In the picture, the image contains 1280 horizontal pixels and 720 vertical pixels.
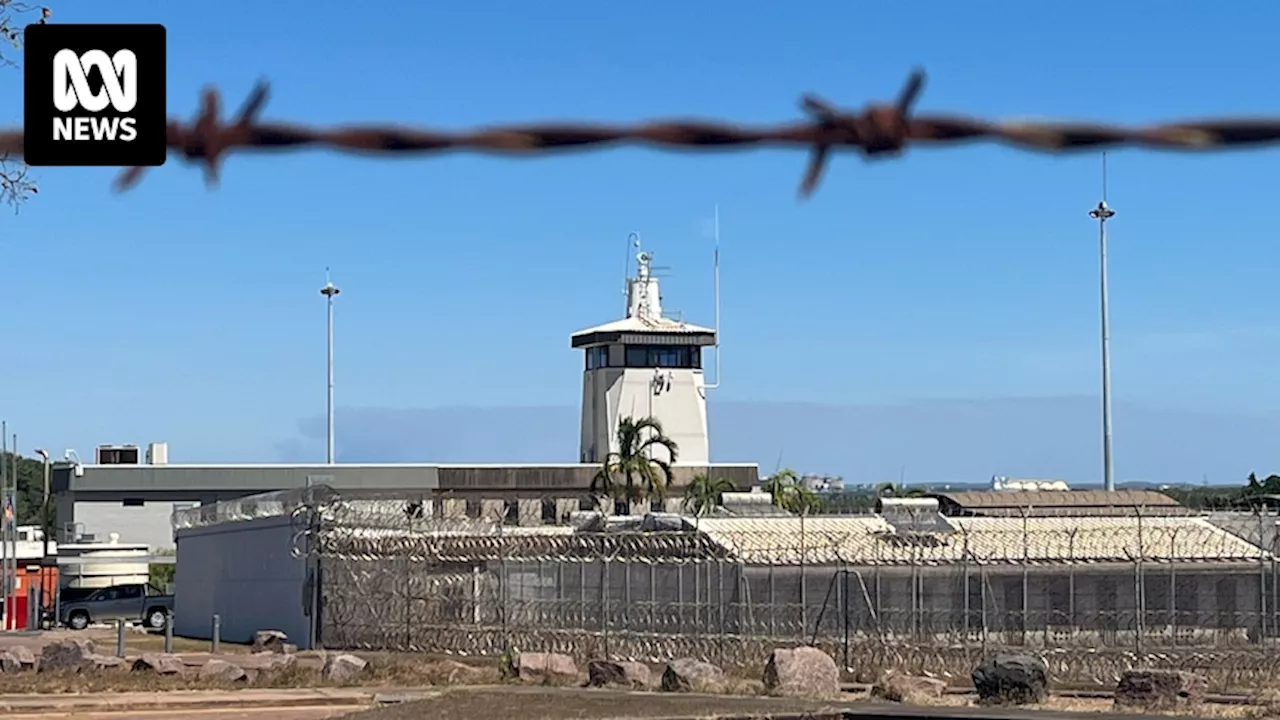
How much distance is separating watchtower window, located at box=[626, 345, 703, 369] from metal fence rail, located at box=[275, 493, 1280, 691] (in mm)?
43941

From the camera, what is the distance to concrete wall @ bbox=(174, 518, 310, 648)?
4094 centimetres

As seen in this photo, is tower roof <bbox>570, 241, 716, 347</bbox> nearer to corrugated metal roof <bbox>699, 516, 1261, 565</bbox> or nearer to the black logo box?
corrugated metal roof <bbox>699, 516, 1261, 565</bbox>

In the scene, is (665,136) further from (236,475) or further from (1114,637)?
(236,475)

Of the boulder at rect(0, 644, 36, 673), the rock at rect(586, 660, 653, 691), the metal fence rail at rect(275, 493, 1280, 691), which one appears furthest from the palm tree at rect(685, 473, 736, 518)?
the rock at rect(586, 660, 653, 691)

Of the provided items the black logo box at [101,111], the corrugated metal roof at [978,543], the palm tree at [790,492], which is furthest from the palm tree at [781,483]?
the black logo box at [101,111]

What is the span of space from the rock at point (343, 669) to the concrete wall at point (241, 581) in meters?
10.7

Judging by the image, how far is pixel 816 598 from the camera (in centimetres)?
3447

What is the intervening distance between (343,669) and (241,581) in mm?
17757

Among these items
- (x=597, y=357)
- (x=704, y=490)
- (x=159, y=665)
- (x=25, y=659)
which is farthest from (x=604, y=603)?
(x=597, y=357)

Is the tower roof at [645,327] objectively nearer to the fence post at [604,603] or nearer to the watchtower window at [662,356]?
the watchtower window at [662,356]

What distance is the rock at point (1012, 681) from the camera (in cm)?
2494

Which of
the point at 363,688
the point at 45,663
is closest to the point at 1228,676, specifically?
the point at 363,688

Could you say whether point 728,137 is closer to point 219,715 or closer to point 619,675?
point 219,715

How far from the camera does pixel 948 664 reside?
30.2m
